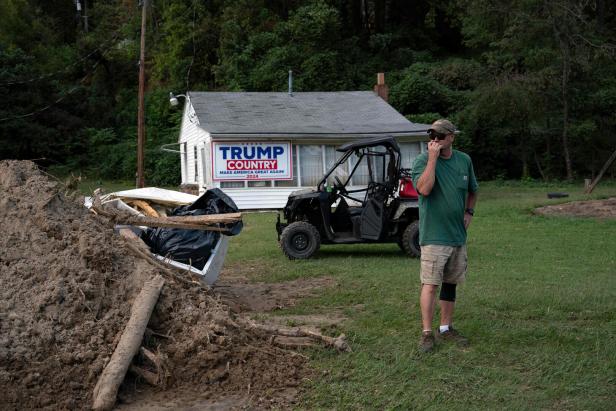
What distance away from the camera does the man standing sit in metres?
5.94

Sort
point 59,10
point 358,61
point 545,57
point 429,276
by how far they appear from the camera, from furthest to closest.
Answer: point 59,10, point 358,61, point 545,57, point 429,276

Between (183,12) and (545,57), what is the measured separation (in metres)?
20.0

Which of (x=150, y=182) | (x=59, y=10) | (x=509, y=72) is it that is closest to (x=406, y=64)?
(x=509, y=72)

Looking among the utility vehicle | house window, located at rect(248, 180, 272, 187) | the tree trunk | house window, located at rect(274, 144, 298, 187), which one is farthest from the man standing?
the tree trunk

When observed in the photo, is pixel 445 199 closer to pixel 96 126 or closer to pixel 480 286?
pixel 480 286

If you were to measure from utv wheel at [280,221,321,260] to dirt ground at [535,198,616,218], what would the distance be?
29.0 ft

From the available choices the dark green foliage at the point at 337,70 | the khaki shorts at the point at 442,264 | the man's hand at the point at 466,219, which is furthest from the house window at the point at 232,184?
the khaki shorts at the point at 442,264

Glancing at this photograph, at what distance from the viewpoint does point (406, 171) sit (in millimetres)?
12305

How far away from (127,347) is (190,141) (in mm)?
23210

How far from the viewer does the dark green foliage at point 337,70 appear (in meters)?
32.3

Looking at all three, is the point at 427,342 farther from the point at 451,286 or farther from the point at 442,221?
the point at 442,221

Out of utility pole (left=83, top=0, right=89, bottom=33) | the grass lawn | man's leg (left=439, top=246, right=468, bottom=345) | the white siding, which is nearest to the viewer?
the grass lawn

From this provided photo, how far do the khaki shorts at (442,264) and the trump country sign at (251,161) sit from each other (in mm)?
17510

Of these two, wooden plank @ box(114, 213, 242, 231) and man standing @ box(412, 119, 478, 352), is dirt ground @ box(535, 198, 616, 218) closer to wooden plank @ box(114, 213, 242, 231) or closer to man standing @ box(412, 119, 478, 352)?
wooden plank @ box(114, 213, 242, 231)
